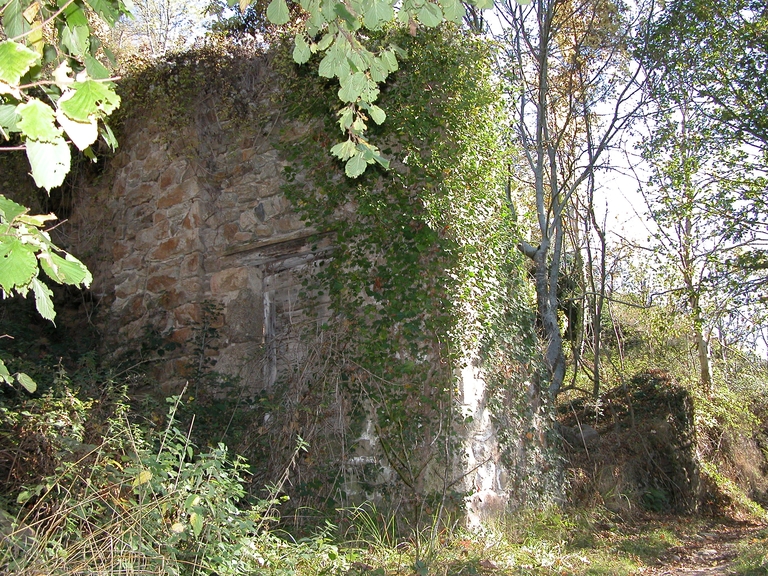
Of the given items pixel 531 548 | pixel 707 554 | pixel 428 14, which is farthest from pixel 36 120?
pixel 707 554

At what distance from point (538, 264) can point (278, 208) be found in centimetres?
450

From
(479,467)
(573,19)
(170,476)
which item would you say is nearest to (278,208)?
(479,467)

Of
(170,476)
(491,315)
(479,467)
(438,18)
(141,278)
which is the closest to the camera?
(438,18)

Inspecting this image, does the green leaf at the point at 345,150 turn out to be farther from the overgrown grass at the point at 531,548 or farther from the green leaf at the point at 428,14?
the overgrown grass at the point at 531,548

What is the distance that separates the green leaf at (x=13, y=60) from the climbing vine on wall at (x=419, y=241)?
3839mm

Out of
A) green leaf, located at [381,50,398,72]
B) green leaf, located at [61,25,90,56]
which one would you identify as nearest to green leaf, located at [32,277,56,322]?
green leaf, located at [61,25,90,56]

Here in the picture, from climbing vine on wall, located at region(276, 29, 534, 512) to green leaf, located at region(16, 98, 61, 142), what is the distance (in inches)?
148

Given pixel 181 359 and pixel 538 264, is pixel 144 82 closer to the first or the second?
pixel 181 359

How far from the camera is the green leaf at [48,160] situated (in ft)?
6.75

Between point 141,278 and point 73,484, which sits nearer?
point 73,484

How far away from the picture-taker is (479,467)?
5648 millimetres

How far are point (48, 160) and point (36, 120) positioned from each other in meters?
0.14

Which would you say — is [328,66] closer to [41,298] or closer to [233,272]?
[41,298]

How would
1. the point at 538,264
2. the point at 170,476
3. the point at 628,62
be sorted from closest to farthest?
the point at 170,476
the point at 538,264
the point at 628,62
